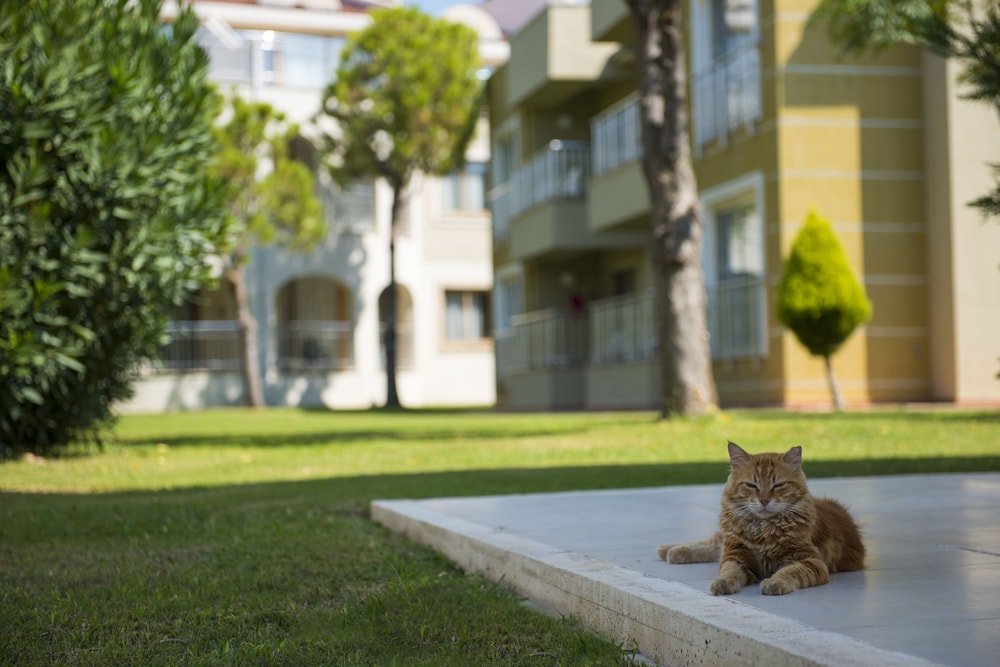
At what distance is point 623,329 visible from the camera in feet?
88.7

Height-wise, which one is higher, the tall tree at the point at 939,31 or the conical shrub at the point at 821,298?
the tall tree at the point at 939,31

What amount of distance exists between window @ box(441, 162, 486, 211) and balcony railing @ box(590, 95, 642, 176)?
18.2m

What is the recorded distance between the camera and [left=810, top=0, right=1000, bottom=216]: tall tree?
1044cm

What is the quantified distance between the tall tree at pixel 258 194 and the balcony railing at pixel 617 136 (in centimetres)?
1069

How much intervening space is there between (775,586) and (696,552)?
0.75 m

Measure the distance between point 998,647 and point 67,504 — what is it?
24.7 feet

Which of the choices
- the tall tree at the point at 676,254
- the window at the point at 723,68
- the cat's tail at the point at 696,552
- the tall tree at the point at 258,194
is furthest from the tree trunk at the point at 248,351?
the cat's tail at the point at 696,552

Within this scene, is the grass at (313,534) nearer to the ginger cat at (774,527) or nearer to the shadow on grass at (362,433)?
the shadow on grass at (362,433)

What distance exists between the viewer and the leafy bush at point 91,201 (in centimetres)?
1307

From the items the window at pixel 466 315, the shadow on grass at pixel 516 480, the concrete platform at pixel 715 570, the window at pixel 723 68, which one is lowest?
the shadow on grass at pixel 516 480

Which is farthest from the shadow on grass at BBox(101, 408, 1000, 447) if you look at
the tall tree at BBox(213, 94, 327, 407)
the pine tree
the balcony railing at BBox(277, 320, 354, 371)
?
the balcony railing at BBox(277, 320, 354, 371)

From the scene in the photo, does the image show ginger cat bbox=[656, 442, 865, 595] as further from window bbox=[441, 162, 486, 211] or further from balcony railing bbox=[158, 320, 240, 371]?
window bbox=[441, 162, 486, 211]

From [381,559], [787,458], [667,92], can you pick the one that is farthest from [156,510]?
[667,92]

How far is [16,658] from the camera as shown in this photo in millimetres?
4410
